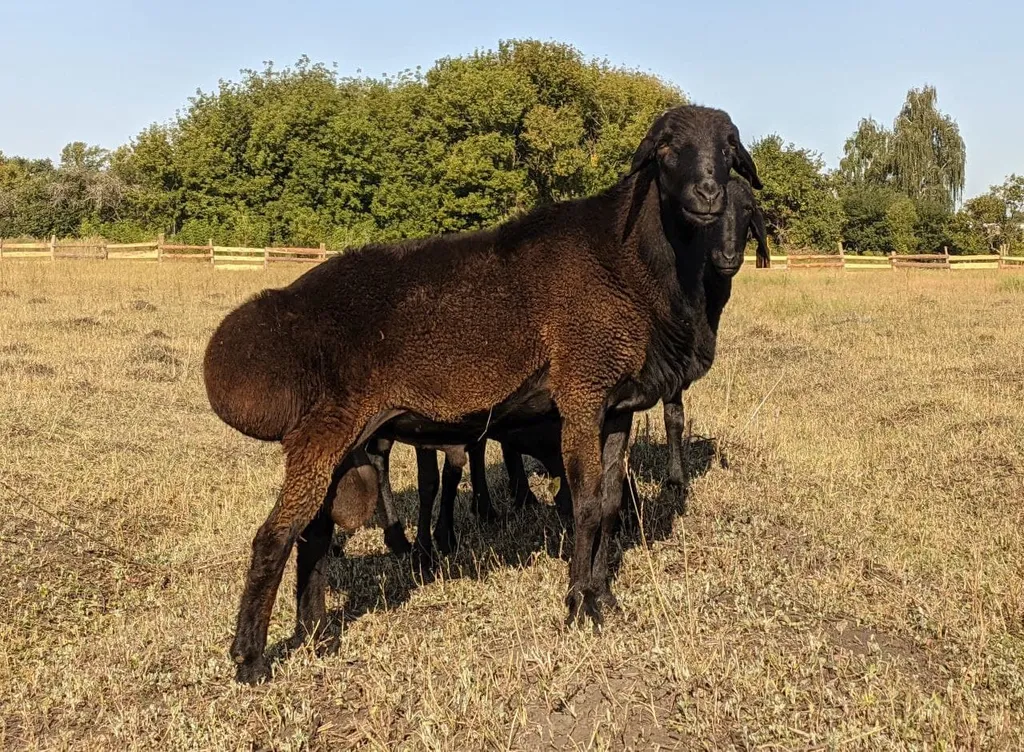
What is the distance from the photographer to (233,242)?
49750 mm

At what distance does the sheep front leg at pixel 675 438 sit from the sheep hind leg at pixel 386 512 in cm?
242

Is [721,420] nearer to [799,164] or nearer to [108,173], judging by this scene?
[799,164]

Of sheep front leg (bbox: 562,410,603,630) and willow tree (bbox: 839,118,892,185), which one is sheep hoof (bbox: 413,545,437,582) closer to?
sheep front leg (bbox: 562,410,603,630)

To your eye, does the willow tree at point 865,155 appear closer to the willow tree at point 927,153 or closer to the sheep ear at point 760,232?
the willow tree at point 927,153

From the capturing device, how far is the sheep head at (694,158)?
4797 millimetres

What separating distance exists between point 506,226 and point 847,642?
2962 mm

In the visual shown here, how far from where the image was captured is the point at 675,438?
27.5ft

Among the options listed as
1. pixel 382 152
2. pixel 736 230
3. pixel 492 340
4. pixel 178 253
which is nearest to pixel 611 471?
pixel 492 340

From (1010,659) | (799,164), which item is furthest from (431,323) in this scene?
(799,164)

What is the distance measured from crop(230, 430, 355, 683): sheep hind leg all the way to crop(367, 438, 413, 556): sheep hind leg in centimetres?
198

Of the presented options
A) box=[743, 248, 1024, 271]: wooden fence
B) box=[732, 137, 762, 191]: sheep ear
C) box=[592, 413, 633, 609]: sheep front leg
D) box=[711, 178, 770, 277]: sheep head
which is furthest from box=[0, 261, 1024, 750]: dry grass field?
box=[743, 248, 1024, 271]: wooden fence

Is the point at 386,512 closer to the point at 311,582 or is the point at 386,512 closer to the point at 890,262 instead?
the point at 311,582

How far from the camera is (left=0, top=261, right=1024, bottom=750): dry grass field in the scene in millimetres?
4164

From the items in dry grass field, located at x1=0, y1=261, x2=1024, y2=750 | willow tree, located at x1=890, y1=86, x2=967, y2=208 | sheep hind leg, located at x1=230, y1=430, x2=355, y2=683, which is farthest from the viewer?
willow tree, located at x1=890, y1=86, x2=967, y2=208
